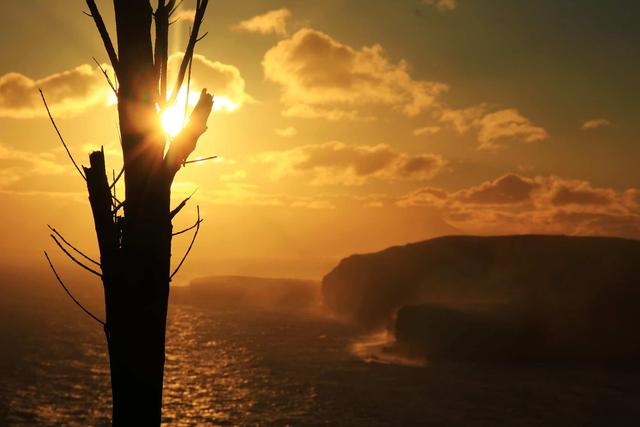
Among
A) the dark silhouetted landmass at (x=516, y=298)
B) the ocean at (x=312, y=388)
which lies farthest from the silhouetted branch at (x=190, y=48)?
the dark silhouetted landmass at (x=516, y=298)

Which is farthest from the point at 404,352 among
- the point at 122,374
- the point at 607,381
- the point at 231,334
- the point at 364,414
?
the point at 122,374

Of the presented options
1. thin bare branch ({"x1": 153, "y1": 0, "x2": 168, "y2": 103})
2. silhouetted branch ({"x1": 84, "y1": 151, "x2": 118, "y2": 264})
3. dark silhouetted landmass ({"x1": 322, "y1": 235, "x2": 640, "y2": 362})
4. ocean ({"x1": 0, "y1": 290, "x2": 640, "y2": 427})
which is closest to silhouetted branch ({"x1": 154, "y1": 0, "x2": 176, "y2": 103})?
thin bare branch ({"x1": 153, "y1": 0, "x2": 168, "y2": 103})

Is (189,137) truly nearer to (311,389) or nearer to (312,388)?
(311,389)

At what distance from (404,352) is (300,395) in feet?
55.1

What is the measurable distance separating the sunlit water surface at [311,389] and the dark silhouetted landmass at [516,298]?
330 cm

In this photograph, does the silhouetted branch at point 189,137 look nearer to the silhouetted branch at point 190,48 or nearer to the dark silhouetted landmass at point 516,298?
the silhouetted branch at point 190,48

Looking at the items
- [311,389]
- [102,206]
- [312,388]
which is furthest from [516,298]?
[102,206]

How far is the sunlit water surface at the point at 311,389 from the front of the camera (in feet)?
96.3

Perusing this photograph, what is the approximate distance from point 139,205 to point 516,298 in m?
54.4

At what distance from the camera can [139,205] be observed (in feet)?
14.1

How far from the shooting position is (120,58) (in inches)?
173

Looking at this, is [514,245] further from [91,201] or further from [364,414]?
[91,201]

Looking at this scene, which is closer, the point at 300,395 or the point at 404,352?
the point at 300,395

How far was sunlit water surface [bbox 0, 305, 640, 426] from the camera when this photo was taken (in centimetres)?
2936
